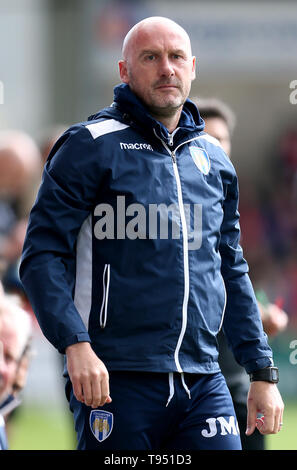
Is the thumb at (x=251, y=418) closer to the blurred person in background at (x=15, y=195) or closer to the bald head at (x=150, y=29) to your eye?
the bald head at (x=150, y=29)

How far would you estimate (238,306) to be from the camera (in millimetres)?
3742

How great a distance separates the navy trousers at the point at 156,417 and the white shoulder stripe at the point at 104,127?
751mm

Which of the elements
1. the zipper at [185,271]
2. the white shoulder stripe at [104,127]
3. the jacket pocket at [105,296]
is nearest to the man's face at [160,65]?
the white shoulder stripe at [104,127]

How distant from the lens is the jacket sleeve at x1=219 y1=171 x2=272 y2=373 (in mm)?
3701

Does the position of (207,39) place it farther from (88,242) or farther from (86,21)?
(88,242)

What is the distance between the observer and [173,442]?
3521mm

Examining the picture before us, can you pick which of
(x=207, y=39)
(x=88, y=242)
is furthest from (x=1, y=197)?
(x=207, y=39)

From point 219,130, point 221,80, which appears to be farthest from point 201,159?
point 221,80

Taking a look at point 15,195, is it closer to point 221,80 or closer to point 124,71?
point 124,71

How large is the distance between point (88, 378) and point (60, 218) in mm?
529

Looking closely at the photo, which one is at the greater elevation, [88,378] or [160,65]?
[160,65]

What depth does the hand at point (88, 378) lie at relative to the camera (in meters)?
3.19

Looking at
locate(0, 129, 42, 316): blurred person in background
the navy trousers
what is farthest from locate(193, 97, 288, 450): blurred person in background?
locate(0, 129, 42, 316): blurred person in background

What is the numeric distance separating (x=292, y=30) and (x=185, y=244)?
13951 mm
